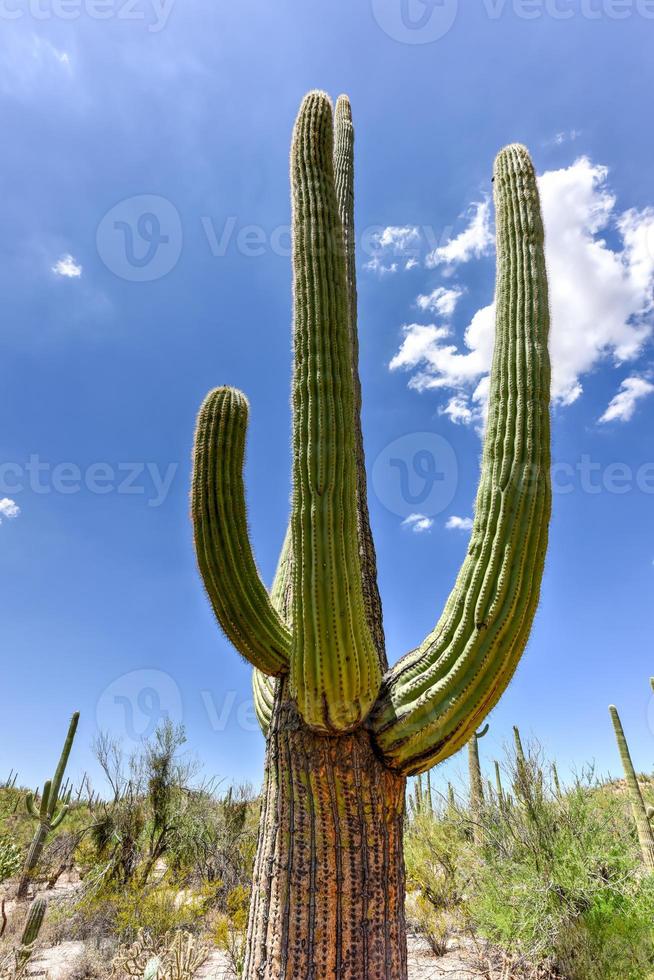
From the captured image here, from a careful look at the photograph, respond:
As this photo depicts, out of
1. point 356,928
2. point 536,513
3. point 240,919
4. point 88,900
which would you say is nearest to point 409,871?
point 240,919

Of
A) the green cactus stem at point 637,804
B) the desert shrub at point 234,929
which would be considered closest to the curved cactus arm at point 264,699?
the desert shrub at point 234,929

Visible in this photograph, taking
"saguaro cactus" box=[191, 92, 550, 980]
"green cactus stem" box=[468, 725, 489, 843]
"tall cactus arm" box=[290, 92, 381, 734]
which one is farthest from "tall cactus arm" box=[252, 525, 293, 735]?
"green cactus stem" box=[468, 725, 489, 843]

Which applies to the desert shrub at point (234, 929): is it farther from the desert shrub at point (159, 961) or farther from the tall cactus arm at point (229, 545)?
the tall cactus arm at point (229, 545)

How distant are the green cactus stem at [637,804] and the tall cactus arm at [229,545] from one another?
827cm

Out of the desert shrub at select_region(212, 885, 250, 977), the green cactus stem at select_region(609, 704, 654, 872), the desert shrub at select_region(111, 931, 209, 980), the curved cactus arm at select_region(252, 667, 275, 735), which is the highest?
the green cactus stem at select_region(609, 704, 654, 872)

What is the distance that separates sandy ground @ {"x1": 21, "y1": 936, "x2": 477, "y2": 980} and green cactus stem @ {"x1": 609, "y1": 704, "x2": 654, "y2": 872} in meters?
3.17

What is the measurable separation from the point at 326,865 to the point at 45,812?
1101 centimetres

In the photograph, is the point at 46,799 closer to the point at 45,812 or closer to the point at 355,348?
the point at 45,812

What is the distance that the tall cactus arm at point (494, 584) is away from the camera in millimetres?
2916

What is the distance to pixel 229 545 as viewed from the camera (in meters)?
3.28

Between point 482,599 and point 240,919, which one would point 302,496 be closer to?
point 482,599

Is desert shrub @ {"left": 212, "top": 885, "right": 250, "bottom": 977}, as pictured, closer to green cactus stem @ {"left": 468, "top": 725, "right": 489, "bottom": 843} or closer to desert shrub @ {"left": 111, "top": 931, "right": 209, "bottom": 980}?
desert shrub @ {"left": 111, "top": 931, "right": 209, "bottom": 980}

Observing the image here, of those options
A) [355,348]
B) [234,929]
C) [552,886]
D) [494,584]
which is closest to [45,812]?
[234,929]

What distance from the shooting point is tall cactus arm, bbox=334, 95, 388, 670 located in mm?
3697
